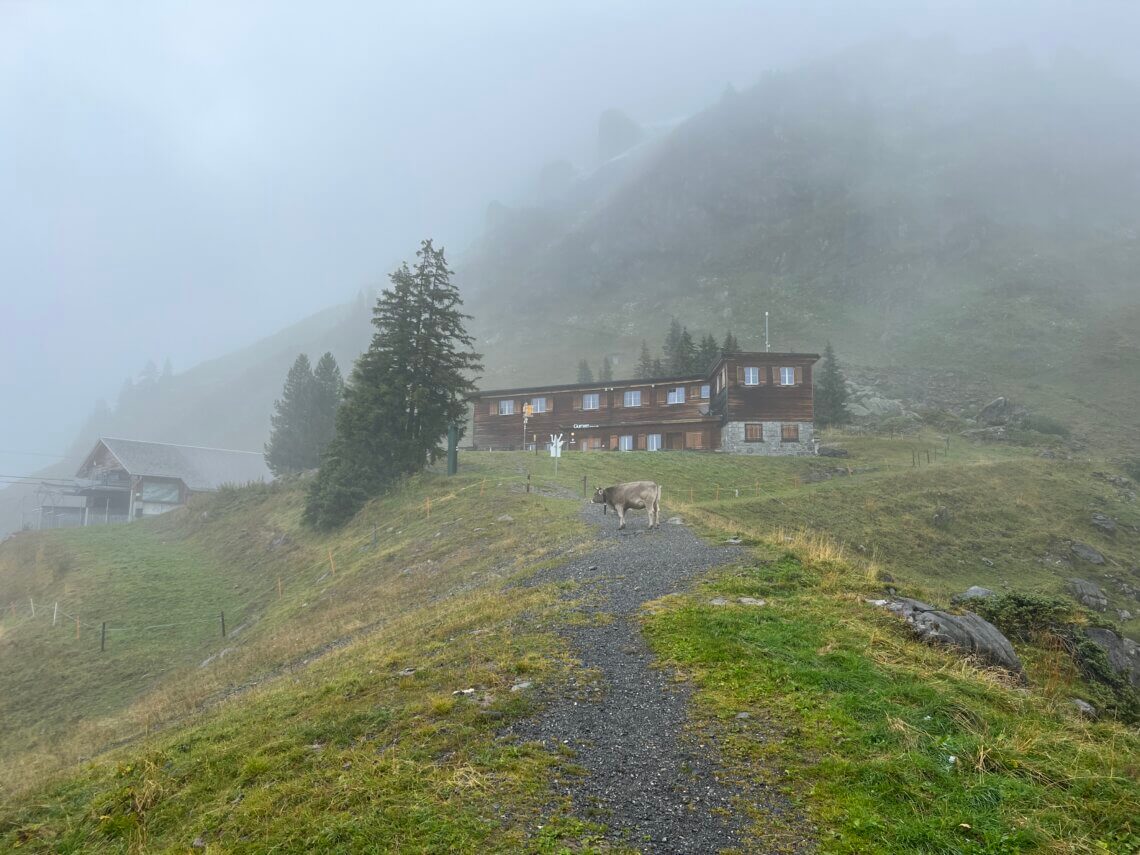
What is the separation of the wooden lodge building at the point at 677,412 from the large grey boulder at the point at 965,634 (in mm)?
40605

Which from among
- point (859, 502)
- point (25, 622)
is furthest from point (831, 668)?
point (25, 622)

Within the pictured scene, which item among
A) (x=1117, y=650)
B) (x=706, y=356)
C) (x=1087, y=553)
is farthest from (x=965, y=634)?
(x=706, y=356)

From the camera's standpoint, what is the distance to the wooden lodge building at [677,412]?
188 feet

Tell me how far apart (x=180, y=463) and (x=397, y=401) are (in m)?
55.4

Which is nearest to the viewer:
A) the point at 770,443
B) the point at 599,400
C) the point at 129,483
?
the point at 770,443

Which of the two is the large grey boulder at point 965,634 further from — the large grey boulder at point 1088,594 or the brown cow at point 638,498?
the large grey boulder at point 1088,594

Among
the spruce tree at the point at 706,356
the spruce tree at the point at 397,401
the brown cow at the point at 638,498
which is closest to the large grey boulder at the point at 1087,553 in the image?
the brown cow at the point at 638,498

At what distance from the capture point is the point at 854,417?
77750 millimetres

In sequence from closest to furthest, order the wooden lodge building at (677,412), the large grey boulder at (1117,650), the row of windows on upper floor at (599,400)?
the large grey boulder at (1117,650) → the wooden lodge building at (677,412) → the row of windows on upper floor at (599,400)

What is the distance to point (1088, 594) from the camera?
2909 cm

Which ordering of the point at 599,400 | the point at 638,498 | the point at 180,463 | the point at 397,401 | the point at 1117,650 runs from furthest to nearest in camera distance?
the point at 180,463, the point at 599,400, the point at 397,401, the point at 638,498, the point at 1117,650

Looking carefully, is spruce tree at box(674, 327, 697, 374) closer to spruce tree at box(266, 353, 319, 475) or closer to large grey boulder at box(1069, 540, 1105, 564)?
spruce tree at box(266, 353, 319, 475)

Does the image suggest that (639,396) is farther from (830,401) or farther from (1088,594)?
(1088,594)

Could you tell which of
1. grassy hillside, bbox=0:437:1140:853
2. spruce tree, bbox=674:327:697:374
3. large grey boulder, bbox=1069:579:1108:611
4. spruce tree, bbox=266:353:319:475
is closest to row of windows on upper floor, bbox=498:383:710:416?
spruce tree, bbox=674:327:697:374
